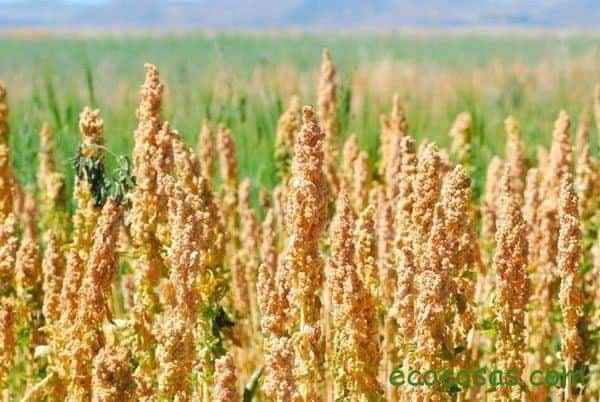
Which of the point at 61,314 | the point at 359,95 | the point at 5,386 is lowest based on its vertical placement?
the point at 5,386

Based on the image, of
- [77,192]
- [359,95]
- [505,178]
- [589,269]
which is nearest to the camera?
[505,178]

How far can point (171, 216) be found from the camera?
7.56 ft

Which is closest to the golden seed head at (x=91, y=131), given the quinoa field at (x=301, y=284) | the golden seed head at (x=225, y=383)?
the quinoa field at (x=301, y=284)

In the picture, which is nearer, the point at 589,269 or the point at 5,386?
the point at 5,386

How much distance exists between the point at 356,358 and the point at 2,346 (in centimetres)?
90

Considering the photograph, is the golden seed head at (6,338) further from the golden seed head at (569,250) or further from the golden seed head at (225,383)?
the golden seed head at (569,250)

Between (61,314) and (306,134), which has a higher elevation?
(306,134)

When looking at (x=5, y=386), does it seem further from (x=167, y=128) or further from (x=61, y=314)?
(x=167, y=128)

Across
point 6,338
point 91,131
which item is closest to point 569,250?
point 91,131

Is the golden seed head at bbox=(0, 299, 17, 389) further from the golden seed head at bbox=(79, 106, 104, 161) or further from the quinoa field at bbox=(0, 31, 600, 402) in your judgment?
the golden seed head at bbox=(79, 106, 104, 161)

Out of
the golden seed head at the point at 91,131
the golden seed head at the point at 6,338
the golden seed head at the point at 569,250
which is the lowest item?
the golden seed head at the point at 6,338

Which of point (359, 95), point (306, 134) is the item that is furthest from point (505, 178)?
point (359, 95)

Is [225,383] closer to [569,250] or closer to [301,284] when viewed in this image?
[301,284]

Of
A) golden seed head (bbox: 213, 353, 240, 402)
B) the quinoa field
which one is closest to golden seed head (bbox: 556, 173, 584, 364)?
the quinoa field
